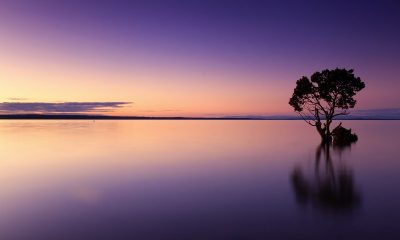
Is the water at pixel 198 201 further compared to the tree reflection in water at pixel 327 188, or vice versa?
the tree reflection in water at pixel 327 188

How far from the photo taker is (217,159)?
112ft

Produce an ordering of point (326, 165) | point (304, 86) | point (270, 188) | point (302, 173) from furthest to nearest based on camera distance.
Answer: point (304, 86) → point (326, 165) → point (302, 173) → point (270, 188)

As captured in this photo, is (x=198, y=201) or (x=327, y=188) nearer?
(x=198, y=201)

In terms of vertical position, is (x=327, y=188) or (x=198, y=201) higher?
(x=198, y=201)

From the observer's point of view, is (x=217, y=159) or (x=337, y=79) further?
(x=337, y=79)

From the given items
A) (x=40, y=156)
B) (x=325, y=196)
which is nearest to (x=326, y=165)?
(x=325, y=196)

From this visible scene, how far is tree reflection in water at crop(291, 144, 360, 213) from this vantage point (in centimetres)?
1530

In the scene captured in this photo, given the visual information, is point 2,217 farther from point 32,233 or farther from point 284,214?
point 284,214

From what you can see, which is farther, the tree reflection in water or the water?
the tree reflection in water

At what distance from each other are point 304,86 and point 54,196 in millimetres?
44252

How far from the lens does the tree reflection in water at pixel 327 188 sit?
15.3m

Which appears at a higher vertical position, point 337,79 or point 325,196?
point 337,79

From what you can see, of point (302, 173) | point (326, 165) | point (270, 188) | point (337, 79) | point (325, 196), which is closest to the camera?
point (325, 196)

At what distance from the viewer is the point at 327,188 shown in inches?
753
